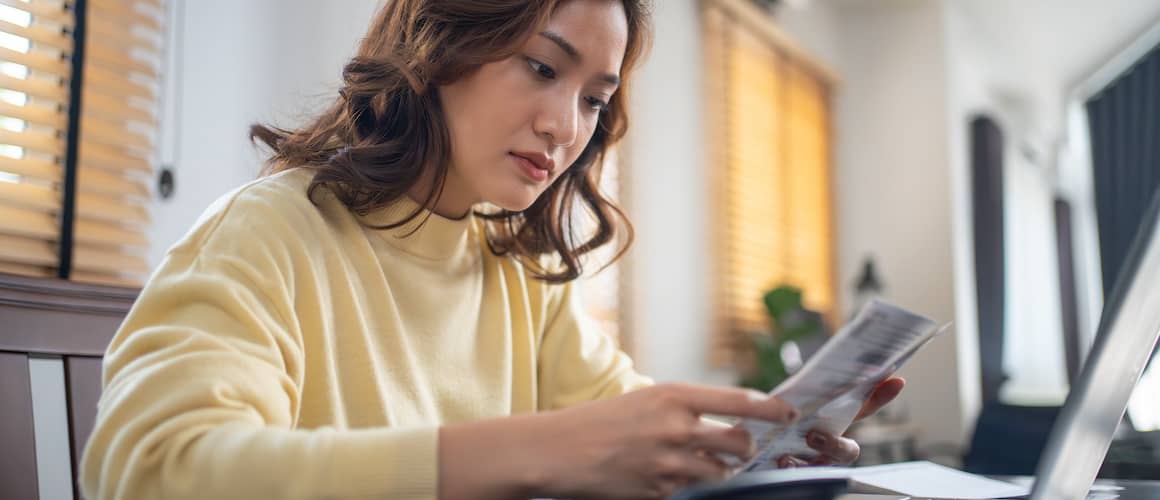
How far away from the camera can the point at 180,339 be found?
76 cm

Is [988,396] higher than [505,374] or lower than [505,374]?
lower

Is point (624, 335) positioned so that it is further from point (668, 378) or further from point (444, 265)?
point (444, 265)

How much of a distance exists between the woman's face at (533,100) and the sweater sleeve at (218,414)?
1.10 feet

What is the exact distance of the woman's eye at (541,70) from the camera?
1.09 metres

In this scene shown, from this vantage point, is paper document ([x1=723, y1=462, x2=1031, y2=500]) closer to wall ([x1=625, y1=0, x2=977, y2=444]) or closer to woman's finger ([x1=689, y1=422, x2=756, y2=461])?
woman's finger ([x1=689, y1=422, x2=756, y2=461])

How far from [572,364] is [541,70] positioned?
0.47 meters

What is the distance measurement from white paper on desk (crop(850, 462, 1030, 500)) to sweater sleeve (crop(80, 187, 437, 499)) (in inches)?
22.1

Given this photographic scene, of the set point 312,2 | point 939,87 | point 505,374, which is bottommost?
point 505,374

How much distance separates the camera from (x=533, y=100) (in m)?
1.09

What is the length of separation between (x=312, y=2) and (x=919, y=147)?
3.62m

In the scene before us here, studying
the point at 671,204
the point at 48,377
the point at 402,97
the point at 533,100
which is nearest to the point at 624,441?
the point at 533,100

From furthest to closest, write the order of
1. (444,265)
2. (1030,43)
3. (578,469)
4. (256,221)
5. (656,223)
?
1. (1030,43)
2. (656,223)
3. (444,265)
4. (256,221)
5. (578,469)

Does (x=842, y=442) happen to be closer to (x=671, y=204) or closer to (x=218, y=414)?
(x=218, y=414)

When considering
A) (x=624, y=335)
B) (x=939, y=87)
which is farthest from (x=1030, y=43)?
(x=624, y=335)
